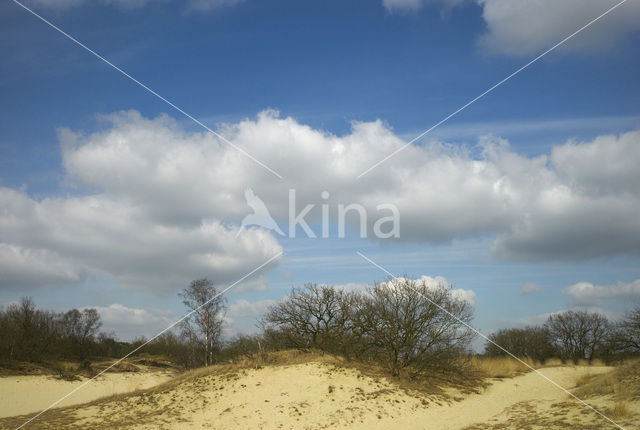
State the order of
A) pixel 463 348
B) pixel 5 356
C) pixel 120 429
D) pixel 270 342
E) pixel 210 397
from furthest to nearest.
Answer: pixel 5 356 → pixel 270 342 → pixel 463 348 → pixel 210 397 → pixel 120 429

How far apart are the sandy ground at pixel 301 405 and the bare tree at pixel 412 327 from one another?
2.74 meters

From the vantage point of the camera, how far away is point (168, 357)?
65.4 meters

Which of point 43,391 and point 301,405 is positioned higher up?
point 301,405

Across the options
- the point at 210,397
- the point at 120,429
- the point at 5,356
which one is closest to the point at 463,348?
the point at 210,397

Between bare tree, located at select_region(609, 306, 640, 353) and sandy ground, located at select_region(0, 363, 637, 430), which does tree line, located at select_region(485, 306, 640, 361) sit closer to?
bare tree, located at select_region(609, 306, 640, 353)

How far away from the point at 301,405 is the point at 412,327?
360 inches

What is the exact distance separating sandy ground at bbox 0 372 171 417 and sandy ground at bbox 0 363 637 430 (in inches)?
453

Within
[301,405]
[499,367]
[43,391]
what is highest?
[499,367]

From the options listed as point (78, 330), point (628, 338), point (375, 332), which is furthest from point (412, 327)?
point (78, 330)

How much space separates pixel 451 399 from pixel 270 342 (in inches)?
532

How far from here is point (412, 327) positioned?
26.2 meters

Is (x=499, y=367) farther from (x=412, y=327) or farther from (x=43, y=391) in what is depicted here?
(x=43, y=391)

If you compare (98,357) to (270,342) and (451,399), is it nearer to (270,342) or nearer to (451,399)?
(270,342)

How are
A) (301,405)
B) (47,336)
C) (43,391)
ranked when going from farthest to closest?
(47,336) → (43,391) → (301,405)
